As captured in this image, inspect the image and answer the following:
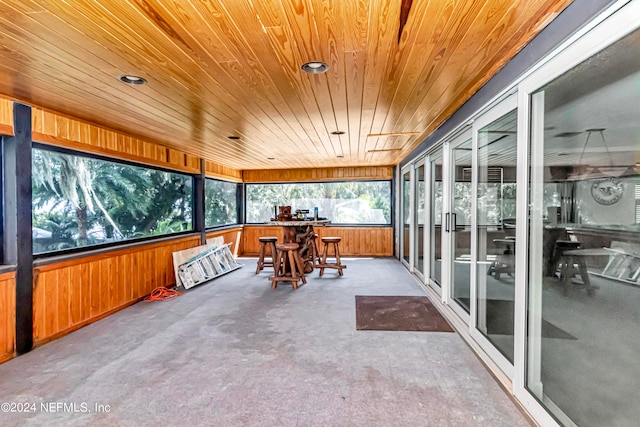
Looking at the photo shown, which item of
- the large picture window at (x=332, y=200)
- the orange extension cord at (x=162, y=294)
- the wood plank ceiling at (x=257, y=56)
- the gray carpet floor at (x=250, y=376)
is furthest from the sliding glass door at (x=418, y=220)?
the orange extension cord at (x=162, y=294)

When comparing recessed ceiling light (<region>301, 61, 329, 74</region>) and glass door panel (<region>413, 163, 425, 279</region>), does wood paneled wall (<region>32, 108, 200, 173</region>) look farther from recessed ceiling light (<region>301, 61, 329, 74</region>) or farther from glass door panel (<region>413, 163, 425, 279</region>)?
glass door panel (<region>413, 163, 425, 279</region>)

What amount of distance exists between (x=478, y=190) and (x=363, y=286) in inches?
102

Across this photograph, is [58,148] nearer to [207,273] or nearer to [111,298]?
[111,298]

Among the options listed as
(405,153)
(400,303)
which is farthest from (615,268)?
(405,153)

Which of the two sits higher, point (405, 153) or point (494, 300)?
point (405, 153)

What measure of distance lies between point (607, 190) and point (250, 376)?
2507 mm

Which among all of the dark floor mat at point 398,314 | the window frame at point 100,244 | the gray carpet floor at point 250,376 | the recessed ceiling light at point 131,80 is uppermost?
the recessed ceiling light at point 131,80

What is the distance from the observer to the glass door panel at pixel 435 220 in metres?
4.18

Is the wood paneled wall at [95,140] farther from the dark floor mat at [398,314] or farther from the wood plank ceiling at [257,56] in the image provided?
the dark floor mat at [398,314]

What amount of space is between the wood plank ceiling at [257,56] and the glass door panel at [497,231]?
1.62ft

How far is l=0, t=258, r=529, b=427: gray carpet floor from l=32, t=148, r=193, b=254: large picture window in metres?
1.02

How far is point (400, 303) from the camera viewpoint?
3.94 m

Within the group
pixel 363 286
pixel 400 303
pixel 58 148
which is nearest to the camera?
pixel 58 148

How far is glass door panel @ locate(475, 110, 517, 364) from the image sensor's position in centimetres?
228
